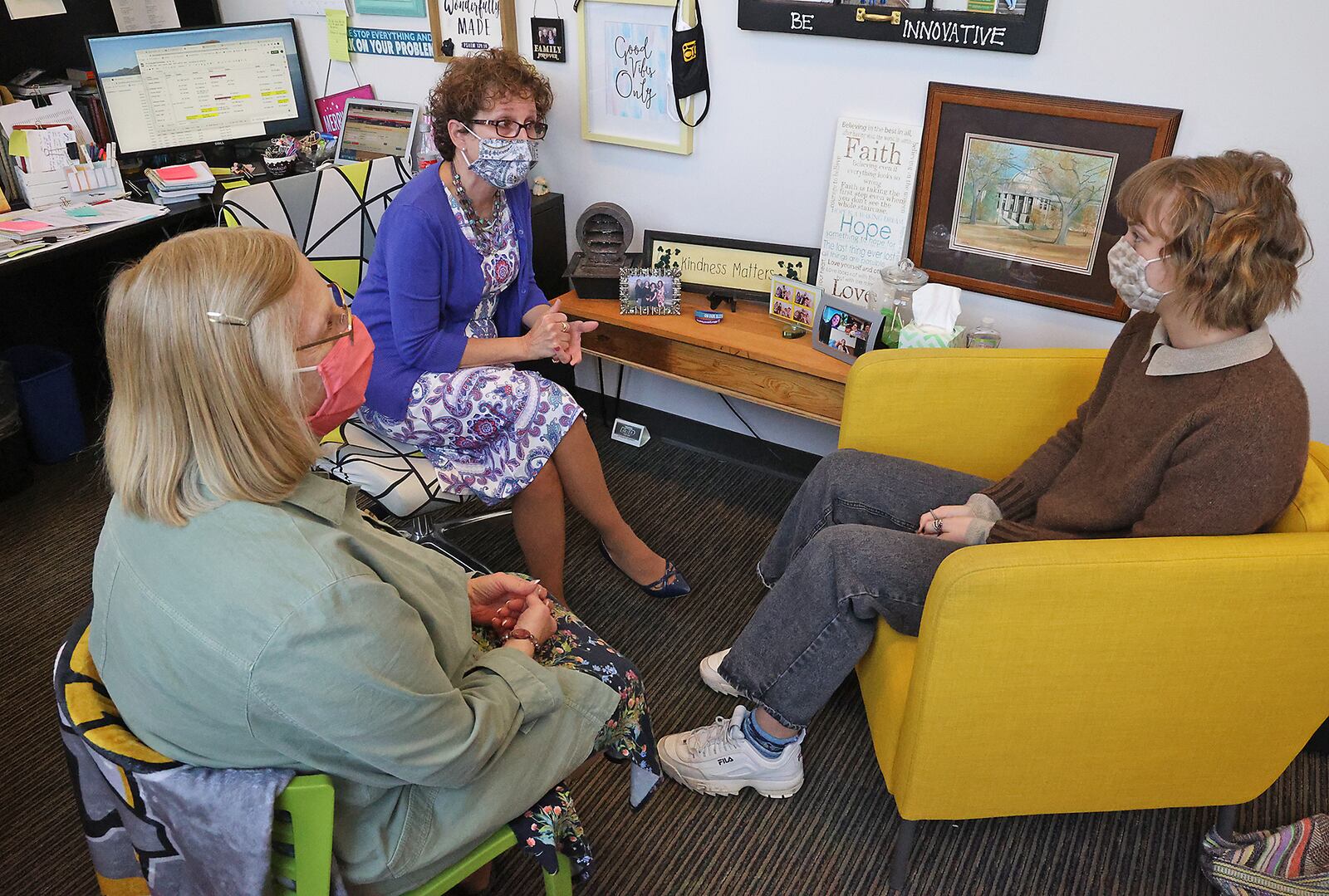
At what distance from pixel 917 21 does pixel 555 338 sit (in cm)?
104

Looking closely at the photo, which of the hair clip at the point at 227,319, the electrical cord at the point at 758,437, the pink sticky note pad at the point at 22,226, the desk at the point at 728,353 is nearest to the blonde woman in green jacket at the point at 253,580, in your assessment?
the hair clip at the point at 227,319

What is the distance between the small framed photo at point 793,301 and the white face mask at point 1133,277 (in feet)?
3.02

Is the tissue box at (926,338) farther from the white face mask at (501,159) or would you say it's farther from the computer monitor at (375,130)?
the computer monitor at (375,130)

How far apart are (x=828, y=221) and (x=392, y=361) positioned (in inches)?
44.4

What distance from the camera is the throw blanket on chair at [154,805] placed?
0.95 metres

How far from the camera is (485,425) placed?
203cm

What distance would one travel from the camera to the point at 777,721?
1.71m

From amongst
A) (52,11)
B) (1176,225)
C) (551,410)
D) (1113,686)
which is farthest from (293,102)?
Result: (1113,686)

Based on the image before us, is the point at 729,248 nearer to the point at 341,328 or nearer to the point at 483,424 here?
the point at 483,424

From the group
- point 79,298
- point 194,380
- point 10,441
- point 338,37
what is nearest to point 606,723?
point 194,380

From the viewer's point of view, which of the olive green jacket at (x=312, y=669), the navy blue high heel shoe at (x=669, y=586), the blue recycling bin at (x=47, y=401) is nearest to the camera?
the olive green jacket at (x=312, y=669)

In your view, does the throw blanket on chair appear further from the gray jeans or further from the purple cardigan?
the purple cardigan

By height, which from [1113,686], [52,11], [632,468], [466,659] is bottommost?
[632,468]

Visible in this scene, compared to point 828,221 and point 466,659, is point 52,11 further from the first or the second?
point 466,659
